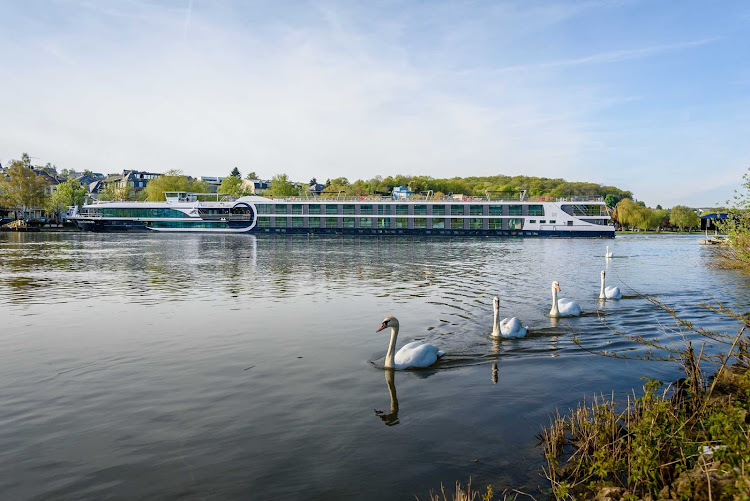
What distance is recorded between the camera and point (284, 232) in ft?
369

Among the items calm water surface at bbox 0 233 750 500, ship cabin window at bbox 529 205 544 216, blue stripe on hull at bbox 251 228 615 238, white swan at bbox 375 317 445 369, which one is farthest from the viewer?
ship cabin window at bbox 529 205 544 216

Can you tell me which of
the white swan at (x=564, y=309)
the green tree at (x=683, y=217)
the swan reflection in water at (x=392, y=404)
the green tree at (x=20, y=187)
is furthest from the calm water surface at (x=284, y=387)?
the green tree at (x=683, y=217)

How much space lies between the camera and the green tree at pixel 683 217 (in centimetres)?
17388

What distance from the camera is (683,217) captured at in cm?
17400

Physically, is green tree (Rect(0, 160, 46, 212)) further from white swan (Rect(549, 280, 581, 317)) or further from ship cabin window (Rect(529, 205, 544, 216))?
white swan (Rect(549, 280, 581, 317))

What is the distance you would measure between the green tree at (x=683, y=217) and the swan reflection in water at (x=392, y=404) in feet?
622

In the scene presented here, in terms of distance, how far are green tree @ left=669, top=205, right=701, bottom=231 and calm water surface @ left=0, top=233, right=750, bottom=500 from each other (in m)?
167

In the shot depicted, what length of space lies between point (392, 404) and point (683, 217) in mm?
192019

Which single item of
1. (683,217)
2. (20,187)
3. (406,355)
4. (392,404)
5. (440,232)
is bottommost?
(392,404)

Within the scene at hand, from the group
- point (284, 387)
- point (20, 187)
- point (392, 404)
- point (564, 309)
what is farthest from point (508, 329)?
point (20, 187)

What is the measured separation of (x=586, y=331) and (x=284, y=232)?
9744 cm

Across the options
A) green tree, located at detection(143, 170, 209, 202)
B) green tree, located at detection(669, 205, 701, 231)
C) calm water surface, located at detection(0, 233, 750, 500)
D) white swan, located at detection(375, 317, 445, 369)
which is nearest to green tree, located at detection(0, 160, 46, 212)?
green tree, located at detection(143, 170, 209, 202)

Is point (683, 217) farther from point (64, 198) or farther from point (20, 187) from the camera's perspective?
point (20, 187)

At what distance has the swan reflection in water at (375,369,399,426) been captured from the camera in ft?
36.2
